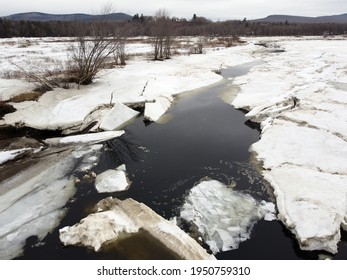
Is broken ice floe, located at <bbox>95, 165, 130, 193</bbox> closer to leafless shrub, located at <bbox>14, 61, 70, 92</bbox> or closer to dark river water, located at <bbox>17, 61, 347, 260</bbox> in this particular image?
→ dark river water, located at <bbox>17, 61, 347, 260</bbox>

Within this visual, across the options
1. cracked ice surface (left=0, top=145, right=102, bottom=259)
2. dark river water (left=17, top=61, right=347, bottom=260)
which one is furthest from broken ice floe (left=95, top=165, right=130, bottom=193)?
cracked ice surface (left=0, top=145, right=102, bottom=259)

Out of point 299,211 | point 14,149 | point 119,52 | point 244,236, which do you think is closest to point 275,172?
point 299,211

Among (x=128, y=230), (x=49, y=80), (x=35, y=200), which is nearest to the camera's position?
(x=128, y=230)

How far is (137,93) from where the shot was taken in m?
13.0

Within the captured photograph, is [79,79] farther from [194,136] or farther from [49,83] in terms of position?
[194,136]

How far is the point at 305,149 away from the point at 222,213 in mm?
3482

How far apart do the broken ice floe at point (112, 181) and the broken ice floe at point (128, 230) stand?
0.88 metres

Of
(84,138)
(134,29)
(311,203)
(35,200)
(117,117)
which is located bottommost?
(35,200)

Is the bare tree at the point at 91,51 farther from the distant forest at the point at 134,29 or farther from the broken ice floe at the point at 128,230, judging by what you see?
the broken ice floe at the point at 128,230

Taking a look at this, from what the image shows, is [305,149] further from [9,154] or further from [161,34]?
A: [161,34]

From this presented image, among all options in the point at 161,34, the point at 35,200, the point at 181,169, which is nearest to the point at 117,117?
the point at 181,169

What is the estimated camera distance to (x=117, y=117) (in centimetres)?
1079

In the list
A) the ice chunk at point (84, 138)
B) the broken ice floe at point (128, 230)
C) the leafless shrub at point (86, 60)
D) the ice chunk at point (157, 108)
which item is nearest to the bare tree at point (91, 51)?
the leafless shrub at point (86, 60)
